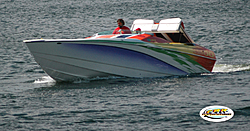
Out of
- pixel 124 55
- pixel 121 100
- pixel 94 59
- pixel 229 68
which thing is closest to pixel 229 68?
pixel 229 68

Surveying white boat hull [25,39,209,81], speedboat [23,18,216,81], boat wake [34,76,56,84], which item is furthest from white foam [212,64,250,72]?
boat wake [34,76,56,84]

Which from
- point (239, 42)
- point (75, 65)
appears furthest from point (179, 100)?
point (239, 42)

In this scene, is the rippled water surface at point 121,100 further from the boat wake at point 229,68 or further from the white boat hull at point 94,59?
the white boat hull at point 94,59

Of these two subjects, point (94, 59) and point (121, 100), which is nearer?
point (121, 100)

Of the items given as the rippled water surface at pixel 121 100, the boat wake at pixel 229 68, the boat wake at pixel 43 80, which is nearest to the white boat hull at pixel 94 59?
the rippled water surface at pixel 121 100

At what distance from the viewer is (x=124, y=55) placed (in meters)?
10.7

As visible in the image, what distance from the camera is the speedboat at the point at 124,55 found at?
10242 mm

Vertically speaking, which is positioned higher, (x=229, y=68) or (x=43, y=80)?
(x=229, y=68)

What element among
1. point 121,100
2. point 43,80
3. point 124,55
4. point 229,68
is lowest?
point 121,100

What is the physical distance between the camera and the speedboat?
10.2 metres

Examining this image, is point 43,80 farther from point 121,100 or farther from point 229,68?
point 229,68

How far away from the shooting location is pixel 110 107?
8.16 metres

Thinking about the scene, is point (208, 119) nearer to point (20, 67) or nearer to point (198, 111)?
point (198, 111)

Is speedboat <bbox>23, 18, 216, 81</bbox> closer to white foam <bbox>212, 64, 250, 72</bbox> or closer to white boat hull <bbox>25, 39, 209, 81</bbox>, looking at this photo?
white boat hull <bbox>25, 39, 209, 81</bbox>
